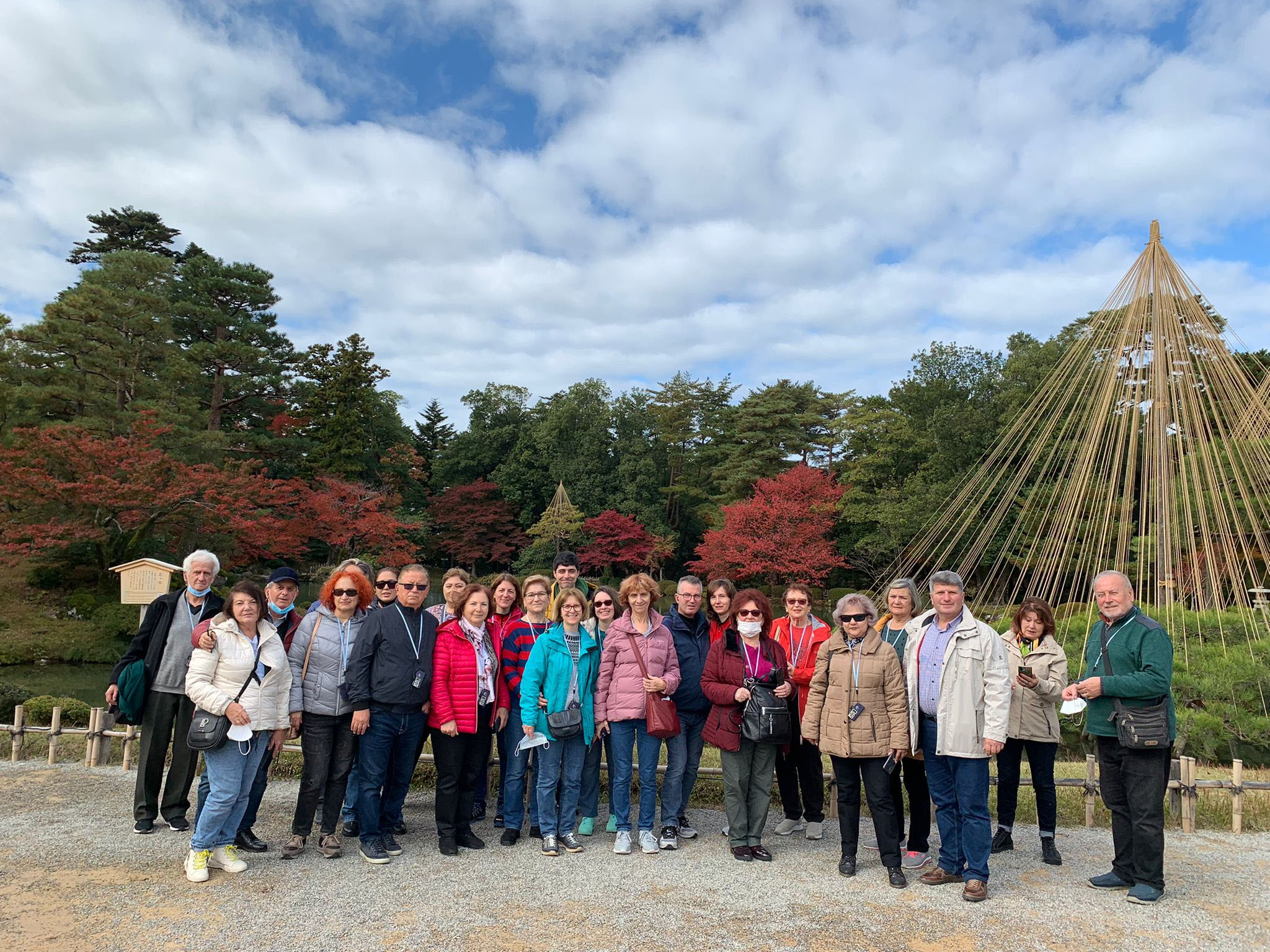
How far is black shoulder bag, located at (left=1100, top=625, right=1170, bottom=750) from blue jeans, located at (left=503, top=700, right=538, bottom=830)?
115 inches

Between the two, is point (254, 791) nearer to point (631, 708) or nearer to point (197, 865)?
point (197, 865)

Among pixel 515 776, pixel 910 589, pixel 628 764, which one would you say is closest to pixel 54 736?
pixel 515 776

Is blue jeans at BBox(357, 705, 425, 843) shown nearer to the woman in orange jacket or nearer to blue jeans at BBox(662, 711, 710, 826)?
blue jeans at BBox(662, 711, 710, 826)

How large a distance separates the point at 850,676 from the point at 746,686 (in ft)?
1.82

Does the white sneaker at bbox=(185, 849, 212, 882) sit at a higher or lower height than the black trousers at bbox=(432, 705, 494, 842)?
lower

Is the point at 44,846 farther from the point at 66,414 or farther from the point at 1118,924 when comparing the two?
the point at 66,414

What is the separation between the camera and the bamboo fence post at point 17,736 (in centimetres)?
581

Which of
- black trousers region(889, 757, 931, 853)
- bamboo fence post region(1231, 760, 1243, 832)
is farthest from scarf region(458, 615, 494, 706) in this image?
bamboo fence post region(1231, 760, 1243, 832)

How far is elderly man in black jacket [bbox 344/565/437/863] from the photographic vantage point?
374cm

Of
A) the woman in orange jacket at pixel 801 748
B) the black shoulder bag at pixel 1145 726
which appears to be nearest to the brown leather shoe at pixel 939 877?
the woman in orange jacket at pixel 801 748

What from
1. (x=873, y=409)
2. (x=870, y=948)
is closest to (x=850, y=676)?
(x=870, y=948)

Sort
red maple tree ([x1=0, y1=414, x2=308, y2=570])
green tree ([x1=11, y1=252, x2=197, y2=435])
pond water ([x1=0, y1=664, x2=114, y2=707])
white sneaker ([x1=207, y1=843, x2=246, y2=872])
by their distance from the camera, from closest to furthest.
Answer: white sneaker ([x1=207, y1=843, x2=246, y2=872]), pond water ([x1=0, y1=664, x2=114, y2=707]), red maple tree ([x1=0, y1=414, x2=308, y2=570]), green tree ([x1=11, y1=252, x2=197, y2=435])

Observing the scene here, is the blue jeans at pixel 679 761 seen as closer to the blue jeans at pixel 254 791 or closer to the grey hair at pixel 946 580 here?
the grey hair at pixel 946 580

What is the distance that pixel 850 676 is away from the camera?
369 cm
